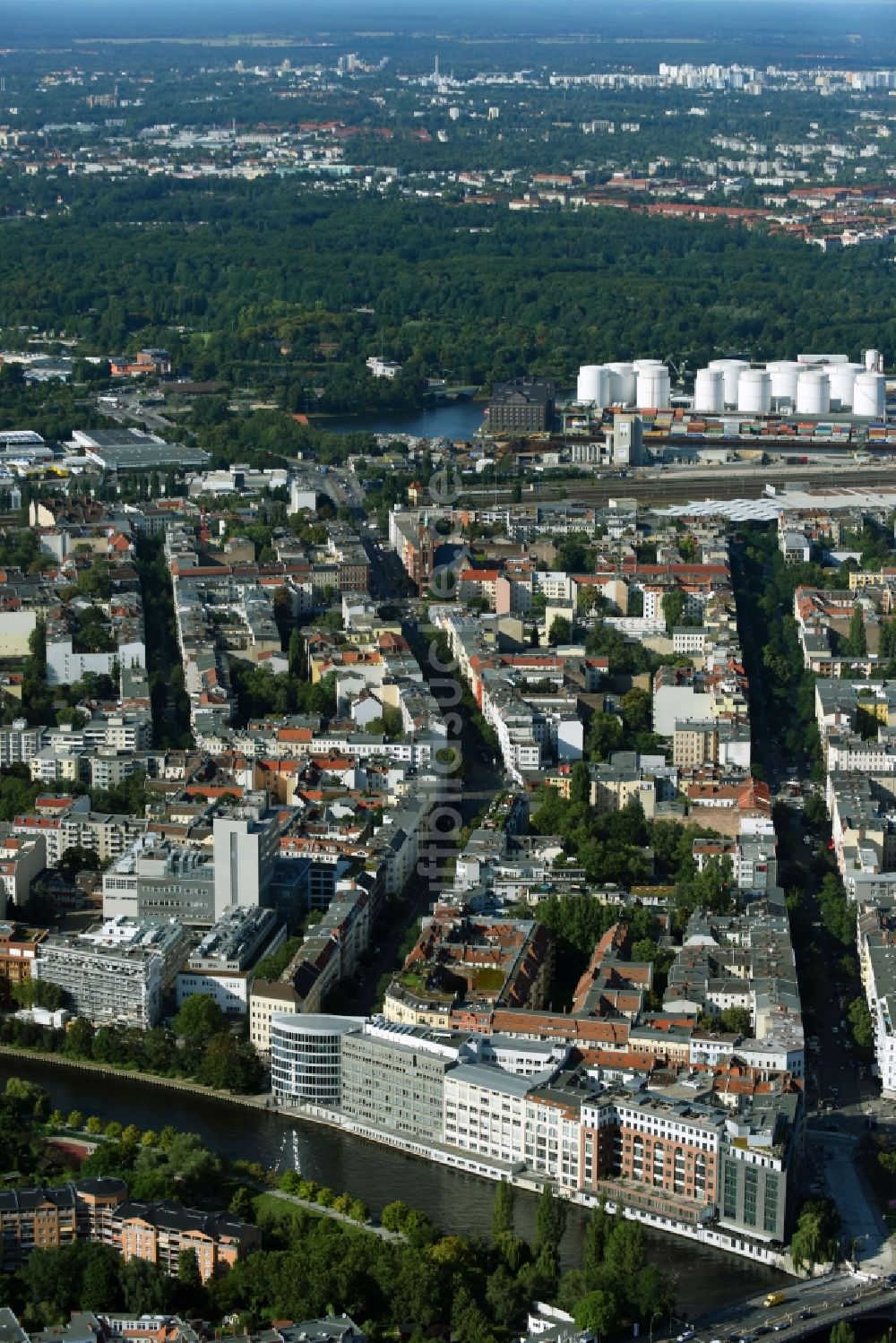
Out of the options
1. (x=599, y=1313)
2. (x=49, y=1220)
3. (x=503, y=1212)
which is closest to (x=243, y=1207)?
(x=49, y=1220)

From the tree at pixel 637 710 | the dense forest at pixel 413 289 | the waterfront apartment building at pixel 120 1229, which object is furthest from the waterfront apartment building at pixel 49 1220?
the dense forest at pixel 413 289

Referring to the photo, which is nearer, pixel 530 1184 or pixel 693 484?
pixel 530 1184

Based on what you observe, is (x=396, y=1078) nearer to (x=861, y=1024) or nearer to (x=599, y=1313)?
(x=599, y=1313)

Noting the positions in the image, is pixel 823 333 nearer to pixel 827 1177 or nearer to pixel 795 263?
pixel 795 263

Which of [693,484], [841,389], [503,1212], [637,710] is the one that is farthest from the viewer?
[841,389]

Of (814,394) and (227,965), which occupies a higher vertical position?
(227,965)

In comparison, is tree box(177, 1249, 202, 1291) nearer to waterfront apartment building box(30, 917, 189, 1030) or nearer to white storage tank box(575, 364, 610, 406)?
waterfront apartment building box(30, 917, 189, 1030)

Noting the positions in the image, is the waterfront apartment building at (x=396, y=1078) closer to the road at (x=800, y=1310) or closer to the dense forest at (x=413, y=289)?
the road at (x=800, y=1310)

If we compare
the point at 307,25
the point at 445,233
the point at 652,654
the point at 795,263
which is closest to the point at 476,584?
the point at 652,654
